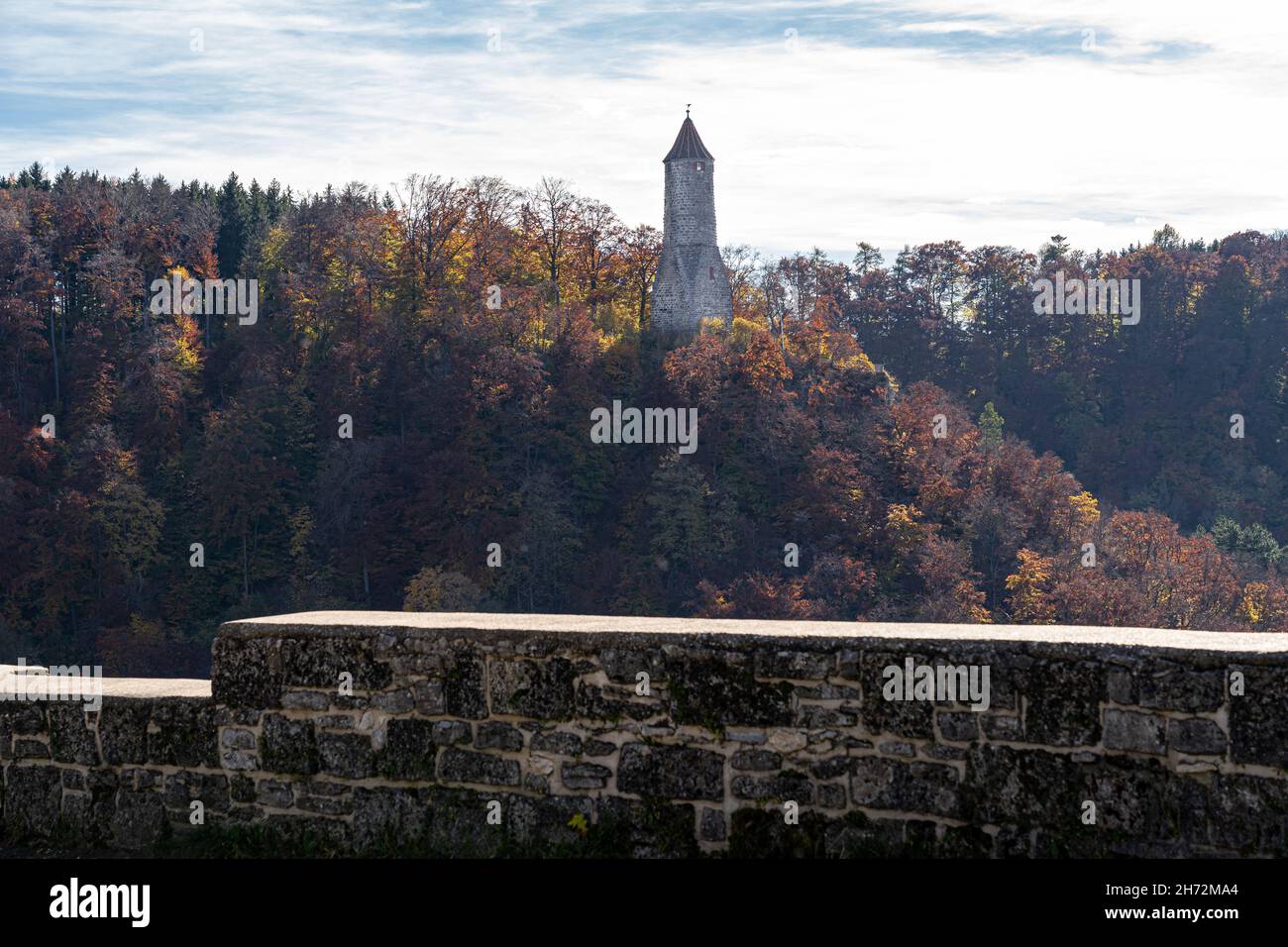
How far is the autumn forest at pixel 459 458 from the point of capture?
57.3 meters

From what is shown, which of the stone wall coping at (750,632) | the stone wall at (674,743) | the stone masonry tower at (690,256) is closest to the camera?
the stone wall at (674,743)

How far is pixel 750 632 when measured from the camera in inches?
215

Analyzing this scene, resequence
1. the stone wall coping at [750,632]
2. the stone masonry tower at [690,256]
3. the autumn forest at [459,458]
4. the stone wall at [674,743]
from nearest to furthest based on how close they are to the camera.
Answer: the stone wall at [674,743]
the stone wall coping at [750,632]
the autumn forest at [459,458]
the stone masonry tower at [690,256]

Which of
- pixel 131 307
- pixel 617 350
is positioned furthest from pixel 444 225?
pixel 131 307

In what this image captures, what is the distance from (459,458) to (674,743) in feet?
182

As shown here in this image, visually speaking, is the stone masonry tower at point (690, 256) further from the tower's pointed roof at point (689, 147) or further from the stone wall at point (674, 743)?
the stone wall at point (674, 743)

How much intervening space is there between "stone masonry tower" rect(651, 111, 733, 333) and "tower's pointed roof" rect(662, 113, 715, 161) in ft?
0.15

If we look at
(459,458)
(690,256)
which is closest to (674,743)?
(459,458)

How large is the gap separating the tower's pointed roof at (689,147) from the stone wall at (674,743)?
65.0 metres

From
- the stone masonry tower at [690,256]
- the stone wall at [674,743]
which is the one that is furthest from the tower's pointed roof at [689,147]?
the stone wall at [674,743]

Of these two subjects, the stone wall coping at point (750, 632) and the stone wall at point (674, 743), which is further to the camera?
the stone wall coping at point (750, 632)

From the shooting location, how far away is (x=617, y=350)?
65875mm

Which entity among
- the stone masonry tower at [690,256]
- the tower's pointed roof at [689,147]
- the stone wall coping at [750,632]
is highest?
the tower's pointed roof at [689,147]

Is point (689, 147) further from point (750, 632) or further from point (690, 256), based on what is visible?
point (750, 632)
